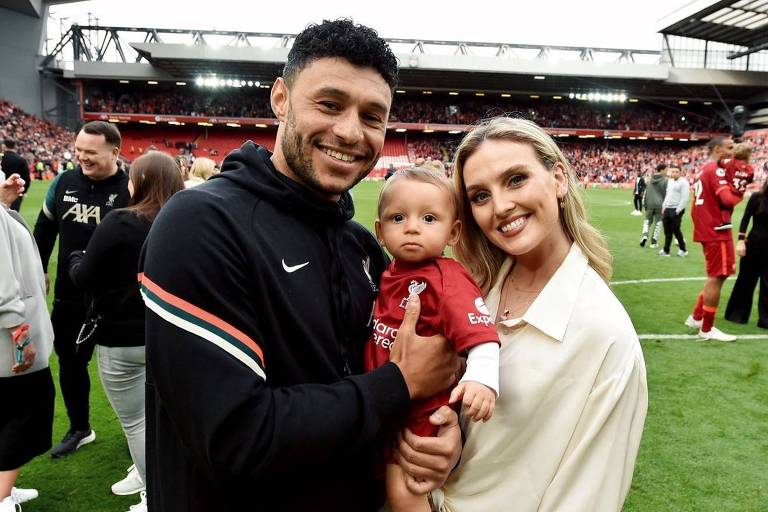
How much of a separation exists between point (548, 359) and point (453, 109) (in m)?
59.4

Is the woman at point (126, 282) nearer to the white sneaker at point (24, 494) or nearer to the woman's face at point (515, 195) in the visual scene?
the white sneaker at point (24, 494)

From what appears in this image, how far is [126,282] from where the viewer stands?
3.36 m

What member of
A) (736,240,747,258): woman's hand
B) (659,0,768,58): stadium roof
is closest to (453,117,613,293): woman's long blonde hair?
(736,240,747,258): woman's hand

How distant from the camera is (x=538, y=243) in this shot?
193 cm

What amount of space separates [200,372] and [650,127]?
6426cm

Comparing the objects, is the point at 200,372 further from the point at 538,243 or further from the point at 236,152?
the point at 538,243

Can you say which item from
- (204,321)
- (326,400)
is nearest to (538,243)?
(326,400)

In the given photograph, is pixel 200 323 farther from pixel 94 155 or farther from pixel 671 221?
pixel 671 221

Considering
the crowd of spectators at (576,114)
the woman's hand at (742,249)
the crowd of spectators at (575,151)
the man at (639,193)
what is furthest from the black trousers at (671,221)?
the crowd of spectators at (576,114)

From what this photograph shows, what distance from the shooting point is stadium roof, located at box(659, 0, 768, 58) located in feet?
128

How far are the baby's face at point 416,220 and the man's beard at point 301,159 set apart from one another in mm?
352

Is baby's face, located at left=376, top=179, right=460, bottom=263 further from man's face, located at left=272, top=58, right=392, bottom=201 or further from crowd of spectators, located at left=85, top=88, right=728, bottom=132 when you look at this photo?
crowd of spectators, located at left=85, top=88, right=728, bottom=132

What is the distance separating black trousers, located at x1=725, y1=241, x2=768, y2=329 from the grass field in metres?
0.29

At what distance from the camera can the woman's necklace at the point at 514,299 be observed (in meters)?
2.05
